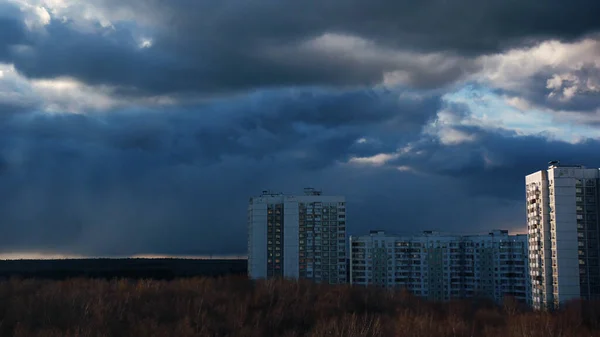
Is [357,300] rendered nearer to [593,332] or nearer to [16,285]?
[593,332]

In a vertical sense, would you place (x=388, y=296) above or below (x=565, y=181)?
below

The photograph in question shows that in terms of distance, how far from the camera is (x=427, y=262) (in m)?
102

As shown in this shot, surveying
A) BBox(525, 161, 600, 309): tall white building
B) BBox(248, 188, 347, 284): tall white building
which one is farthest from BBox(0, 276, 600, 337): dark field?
BBox(248, 188, 347, 284): tall white building

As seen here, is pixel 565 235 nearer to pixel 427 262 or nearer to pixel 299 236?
pixel 427 262

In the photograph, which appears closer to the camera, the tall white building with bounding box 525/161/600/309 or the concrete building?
the tall white building with bounding box 525/161/600/309

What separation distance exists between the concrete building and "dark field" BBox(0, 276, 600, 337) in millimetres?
68160

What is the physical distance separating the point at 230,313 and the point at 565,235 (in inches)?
2225

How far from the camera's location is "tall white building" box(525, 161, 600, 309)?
228ft

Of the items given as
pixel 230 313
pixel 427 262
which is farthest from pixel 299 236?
pixel 230 313

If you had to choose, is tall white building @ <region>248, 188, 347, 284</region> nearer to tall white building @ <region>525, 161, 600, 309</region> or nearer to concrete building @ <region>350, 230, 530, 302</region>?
concrete building @ <region>350, 230, 530, 302</region>

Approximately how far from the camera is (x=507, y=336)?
23.5 m

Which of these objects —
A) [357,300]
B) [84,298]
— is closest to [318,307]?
[357,300]

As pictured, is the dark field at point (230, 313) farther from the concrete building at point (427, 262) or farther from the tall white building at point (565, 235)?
the concrete building at point (427, 262)

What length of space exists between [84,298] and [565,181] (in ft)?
202
